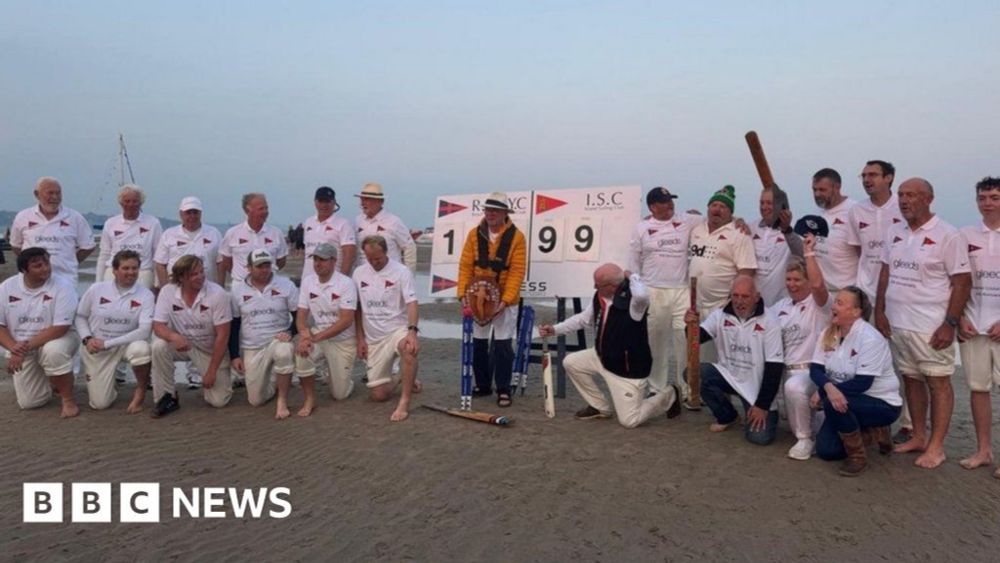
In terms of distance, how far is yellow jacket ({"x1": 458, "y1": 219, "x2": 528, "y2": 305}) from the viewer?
300 inches

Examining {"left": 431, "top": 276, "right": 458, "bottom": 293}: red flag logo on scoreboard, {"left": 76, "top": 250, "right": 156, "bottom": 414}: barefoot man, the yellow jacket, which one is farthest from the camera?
{"left": 431, "top": 276, "right": 458, "bottom": 293}: red flag logo on scoreboard

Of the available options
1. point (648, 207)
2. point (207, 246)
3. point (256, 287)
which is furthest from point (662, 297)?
point (207, 246)

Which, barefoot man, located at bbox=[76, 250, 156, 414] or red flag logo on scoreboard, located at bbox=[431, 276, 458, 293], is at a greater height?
red flag logo on scoreboard, located at bbox=[431, 276, 458, 293]

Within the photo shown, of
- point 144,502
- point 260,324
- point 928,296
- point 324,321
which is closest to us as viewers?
point 144,502

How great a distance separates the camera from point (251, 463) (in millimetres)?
5852

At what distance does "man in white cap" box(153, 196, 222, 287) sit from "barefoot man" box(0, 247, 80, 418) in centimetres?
119

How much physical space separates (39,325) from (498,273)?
15.0 ft

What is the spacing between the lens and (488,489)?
5266mm

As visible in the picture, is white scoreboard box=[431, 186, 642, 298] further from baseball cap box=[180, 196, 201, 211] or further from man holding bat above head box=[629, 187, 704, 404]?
baseball cap box=[180, 196, 201, 211]

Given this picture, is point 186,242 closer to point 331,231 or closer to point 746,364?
point 331,231

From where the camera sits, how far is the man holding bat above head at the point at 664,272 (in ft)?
24.4

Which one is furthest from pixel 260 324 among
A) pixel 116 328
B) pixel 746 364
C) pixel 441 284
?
pixel 746 364

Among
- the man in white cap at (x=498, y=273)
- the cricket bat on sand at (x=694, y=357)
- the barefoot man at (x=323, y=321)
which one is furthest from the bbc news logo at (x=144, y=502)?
the cricket bat on sand at (x=694, y=357)

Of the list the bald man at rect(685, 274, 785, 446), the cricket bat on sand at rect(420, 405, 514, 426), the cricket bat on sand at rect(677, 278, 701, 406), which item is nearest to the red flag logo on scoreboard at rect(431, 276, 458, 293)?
the cricket bat on sand at rect(420, 405, 514, 426)
